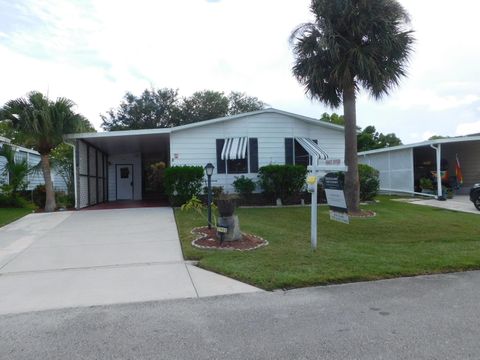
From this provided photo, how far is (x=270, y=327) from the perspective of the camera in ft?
12.2

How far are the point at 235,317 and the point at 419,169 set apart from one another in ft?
70.6

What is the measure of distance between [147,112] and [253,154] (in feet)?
75.7

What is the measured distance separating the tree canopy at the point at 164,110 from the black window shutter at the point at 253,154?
20.9 m

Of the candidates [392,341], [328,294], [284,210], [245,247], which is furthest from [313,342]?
[284,210]

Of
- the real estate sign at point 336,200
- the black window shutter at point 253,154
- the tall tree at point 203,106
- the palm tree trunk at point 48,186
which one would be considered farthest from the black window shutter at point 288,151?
the tall tree at point 203,106

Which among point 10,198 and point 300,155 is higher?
point 300,155

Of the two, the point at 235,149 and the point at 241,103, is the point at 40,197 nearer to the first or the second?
the point at 235,149

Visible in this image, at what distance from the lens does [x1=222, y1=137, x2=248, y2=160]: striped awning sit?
14.9m

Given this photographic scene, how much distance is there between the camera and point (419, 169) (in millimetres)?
22625

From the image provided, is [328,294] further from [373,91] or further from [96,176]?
[96,176]

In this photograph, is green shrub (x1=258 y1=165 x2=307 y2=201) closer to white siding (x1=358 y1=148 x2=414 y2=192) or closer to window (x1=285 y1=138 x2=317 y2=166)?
window (x1=285 y1=138 x2=317 y2=166)

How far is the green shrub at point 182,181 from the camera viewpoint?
1396 centimetres

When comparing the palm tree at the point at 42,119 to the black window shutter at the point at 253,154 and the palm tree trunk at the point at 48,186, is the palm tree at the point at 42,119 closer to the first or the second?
the palm tree trunk at the point at 48,186

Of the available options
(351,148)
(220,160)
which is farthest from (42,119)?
(351,148)
